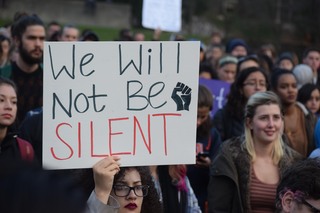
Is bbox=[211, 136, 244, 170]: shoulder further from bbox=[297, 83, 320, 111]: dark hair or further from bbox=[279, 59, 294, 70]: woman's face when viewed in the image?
bbox=[279, 59, 294, 70]: woman's face

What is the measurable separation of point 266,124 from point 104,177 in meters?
1.77

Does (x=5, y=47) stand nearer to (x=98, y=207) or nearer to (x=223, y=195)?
(x=223, y=195)

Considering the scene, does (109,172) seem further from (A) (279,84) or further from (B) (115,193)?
(A) (279,84)

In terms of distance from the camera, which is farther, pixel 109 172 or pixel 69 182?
pixel 109 172

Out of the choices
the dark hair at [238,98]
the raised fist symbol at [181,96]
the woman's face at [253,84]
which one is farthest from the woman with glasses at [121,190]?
the woman's face at [253,84]

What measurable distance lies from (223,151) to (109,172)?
1436 mm

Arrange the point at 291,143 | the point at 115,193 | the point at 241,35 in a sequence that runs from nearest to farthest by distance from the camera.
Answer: the point at 115,193, the point at 291,143, the point at 241,35

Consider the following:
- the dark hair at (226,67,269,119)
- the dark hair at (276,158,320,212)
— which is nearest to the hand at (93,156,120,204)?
the dark hair at (276,158,320,212)

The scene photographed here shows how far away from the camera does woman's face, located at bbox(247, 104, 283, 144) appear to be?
4.75 meters

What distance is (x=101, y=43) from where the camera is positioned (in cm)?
345

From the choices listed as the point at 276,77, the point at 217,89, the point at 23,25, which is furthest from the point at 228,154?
the point at 217,89

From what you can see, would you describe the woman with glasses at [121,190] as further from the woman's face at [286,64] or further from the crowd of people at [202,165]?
the woman's face at [286,64]

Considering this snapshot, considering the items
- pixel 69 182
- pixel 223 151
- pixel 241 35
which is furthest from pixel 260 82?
pixel 241 35

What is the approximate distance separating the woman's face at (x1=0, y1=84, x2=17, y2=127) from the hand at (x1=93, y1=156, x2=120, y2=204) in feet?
4.07
